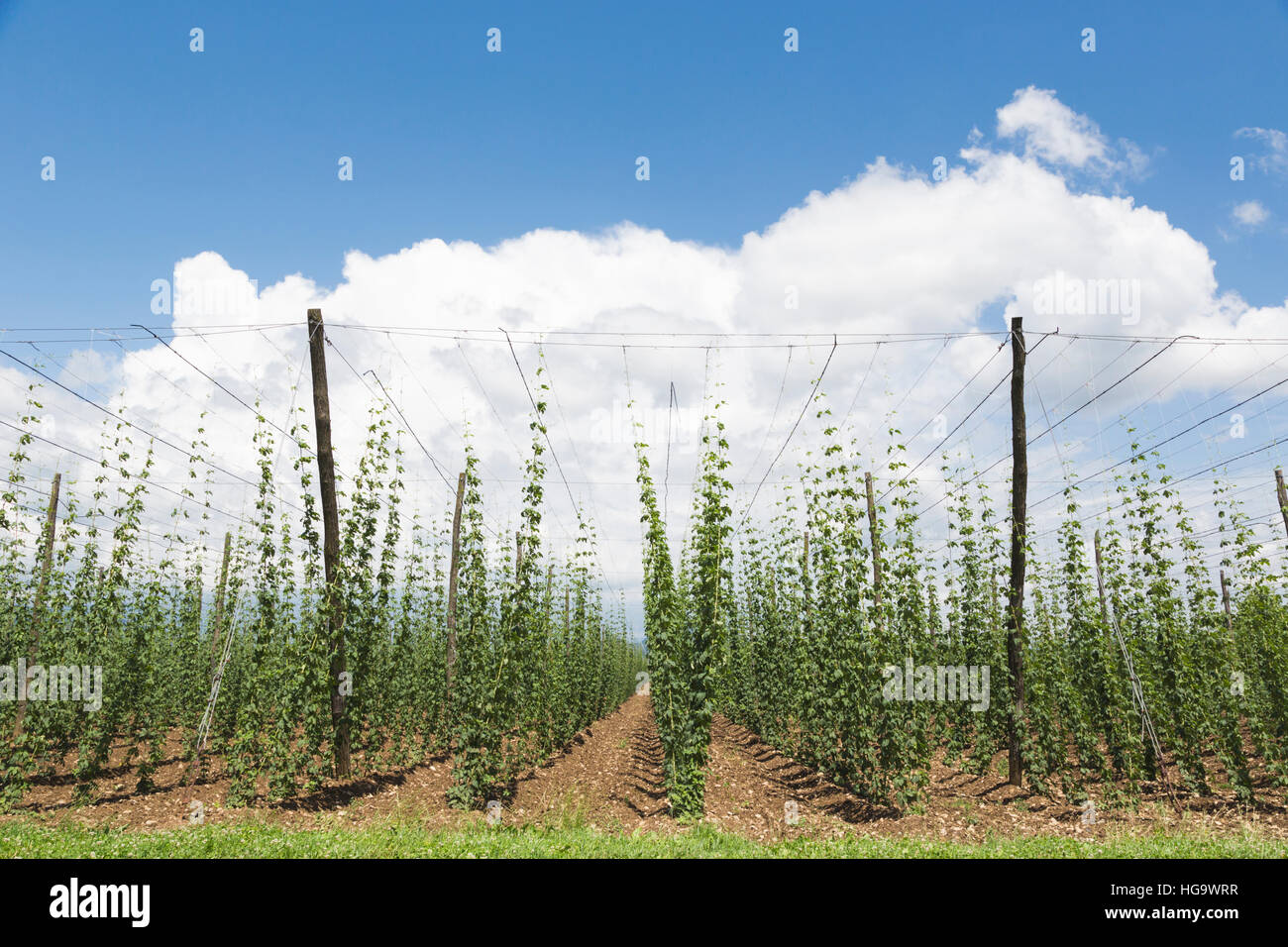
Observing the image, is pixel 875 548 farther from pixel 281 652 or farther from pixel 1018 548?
pixel 281 652

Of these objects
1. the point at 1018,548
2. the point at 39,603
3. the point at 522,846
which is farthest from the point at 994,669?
the point at 39,603

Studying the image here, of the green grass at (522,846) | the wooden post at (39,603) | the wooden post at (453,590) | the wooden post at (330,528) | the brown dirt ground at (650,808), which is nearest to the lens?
the green grass at (522,846)

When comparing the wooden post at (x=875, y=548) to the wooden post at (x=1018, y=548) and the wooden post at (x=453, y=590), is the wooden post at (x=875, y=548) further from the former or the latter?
the wooden post at (x=453, y=590)

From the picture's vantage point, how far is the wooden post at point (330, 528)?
12203 mm

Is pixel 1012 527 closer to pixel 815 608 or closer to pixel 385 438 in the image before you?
pixel 815 608

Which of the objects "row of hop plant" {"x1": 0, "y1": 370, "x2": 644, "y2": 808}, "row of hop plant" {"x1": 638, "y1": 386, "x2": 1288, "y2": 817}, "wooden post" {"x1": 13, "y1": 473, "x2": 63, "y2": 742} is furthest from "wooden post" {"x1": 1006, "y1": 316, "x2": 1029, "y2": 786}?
"wooden post" {"x1": 13, "y1": 473, "x2": 63, "y2": 742}

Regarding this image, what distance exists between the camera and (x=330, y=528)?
12.5 metres

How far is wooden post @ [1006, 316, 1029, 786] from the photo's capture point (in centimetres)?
1325

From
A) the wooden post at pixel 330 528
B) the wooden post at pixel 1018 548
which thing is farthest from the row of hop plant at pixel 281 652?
the wooden post at pixel 1018 548

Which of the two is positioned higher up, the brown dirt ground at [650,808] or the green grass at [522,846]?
the green grass at [522,846]

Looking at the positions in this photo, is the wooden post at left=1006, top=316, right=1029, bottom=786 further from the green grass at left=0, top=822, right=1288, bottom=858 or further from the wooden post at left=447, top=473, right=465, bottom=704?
the wooden post at left=447, top=473, right=465, bottom=704

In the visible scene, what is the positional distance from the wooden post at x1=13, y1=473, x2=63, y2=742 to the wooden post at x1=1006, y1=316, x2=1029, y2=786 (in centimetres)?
1916

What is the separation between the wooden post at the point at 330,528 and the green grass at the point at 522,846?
3024 mm
